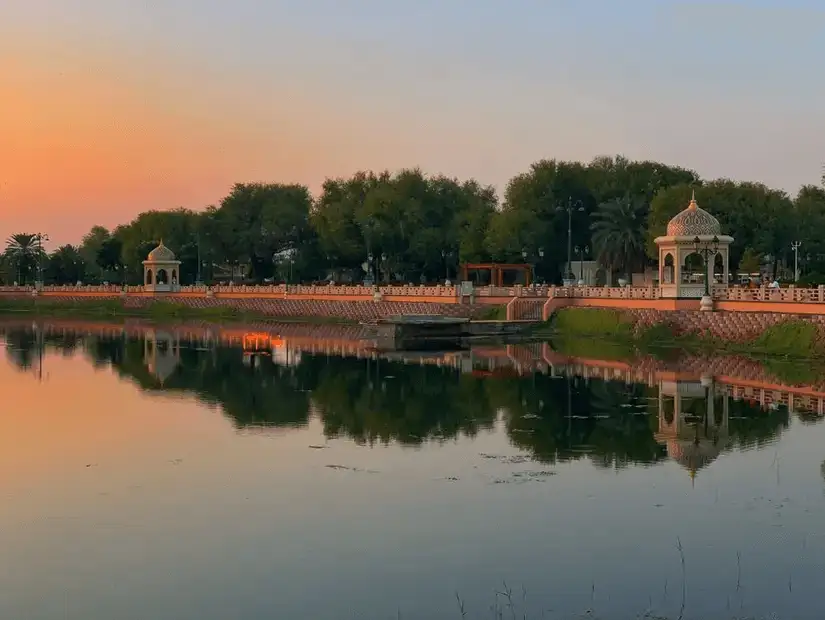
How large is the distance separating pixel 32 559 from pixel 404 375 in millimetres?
26099

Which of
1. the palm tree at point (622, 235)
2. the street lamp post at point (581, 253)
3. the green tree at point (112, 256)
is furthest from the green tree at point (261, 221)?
the palm tree at point (622, 235)

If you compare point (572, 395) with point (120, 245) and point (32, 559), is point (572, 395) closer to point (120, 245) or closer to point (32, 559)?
point (32, 559)

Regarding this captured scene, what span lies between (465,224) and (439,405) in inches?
2275

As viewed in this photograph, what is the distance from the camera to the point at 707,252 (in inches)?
2040

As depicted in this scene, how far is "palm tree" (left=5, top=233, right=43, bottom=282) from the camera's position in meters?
126

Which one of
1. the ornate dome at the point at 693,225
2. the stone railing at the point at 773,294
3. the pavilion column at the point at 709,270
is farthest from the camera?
the ornate dome at the point at 693,225

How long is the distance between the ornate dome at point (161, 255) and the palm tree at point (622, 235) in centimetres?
4488

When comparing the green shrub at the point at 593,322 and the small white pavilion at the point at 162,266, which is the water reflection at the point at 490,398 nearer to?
the green shrub at the point at 593,322

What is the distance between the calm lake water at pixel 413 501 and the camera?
13875 mm

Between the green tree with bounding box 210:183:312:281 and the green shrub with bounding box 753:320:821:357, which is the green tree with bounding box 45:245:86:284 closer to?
the green tree with bounding box 210:183:312:281

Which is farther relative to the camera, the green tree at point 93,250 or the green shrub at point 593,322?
the green tree at point 93,250

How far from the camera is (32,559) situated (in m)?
15.4

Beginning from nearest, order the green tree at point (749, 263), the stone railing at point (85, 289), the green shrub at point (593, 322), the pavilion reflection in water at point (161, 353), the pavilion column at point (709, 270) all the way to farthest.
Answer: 1. the pavilion reflection in water at point (161, 353)
2. the pavilion column at point (709, 270)
3. the green shrub at point (593, 322)
4. the green tree at point (749, 263)
5. the stone railing at point (85, 289)

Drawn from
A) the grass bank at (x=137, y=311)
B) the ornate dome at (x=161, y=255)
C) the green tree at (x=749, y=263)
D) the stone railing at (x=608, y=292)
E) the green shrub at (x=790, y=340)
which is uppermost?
the ornate dome at (x=161, y=255)
